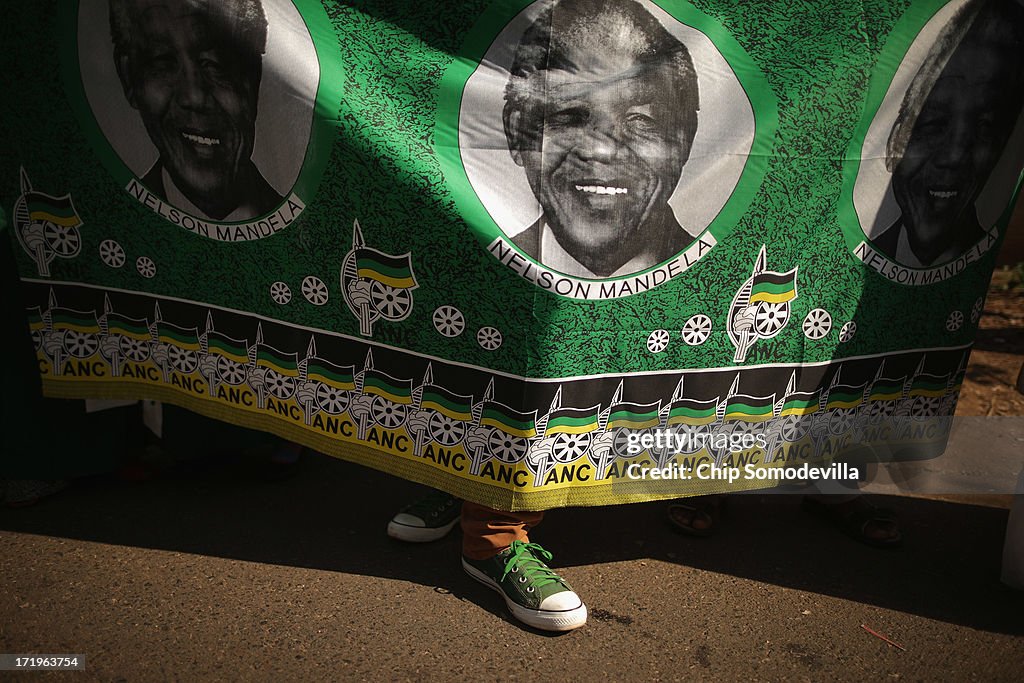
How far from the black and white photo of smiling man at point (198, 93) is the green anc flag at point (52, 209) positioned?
12.4 inches

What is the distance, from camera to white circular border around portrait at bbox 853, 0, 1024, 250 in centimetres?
238

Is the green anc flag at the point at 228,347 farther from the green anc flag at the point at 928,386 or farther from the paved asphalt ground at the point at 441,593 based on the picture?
the green anc flag at the point at 928,386

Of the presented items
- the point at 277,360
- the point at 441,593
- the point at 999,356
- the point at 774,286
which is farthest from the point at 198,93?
the point at 999,356

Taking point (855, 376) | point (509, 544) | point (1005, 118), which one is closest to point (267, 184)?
point (509, 544)

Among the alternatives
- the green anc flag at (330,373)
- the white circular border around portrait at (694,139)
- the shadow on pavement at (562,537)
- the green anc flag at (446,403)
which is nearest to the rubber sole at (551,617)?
the shadow on pavement at (562,537)

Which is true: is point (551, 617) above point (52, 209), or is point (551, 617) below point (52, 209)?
below

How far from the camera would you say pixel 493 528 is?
2.56m

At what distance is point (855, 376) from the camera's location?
2.66 m

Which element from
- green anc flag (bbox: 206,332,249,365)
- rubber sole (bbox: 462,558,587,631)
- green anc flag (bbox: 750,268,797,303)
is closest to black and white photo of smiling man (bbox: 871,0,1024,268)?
green anc flag (bbox: 750,268,797,303)

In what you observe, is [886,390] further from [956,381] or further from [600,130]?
[600,130]

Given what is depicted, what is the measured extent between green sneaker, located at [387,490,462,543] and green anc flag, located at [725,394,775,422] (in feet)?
3.54

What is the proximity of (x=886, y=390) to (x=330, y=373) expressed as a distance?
1912 millimetres

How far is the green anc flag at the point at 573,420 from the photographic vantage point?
2.35 metres

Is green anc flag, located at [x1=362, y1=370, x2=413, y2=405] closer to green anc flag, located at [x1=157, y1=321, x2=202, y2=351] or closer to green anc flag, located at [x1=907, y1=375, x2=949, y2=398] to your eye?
green anc flag, located at [x1=157, y1=321, x2=202, y2=351]
